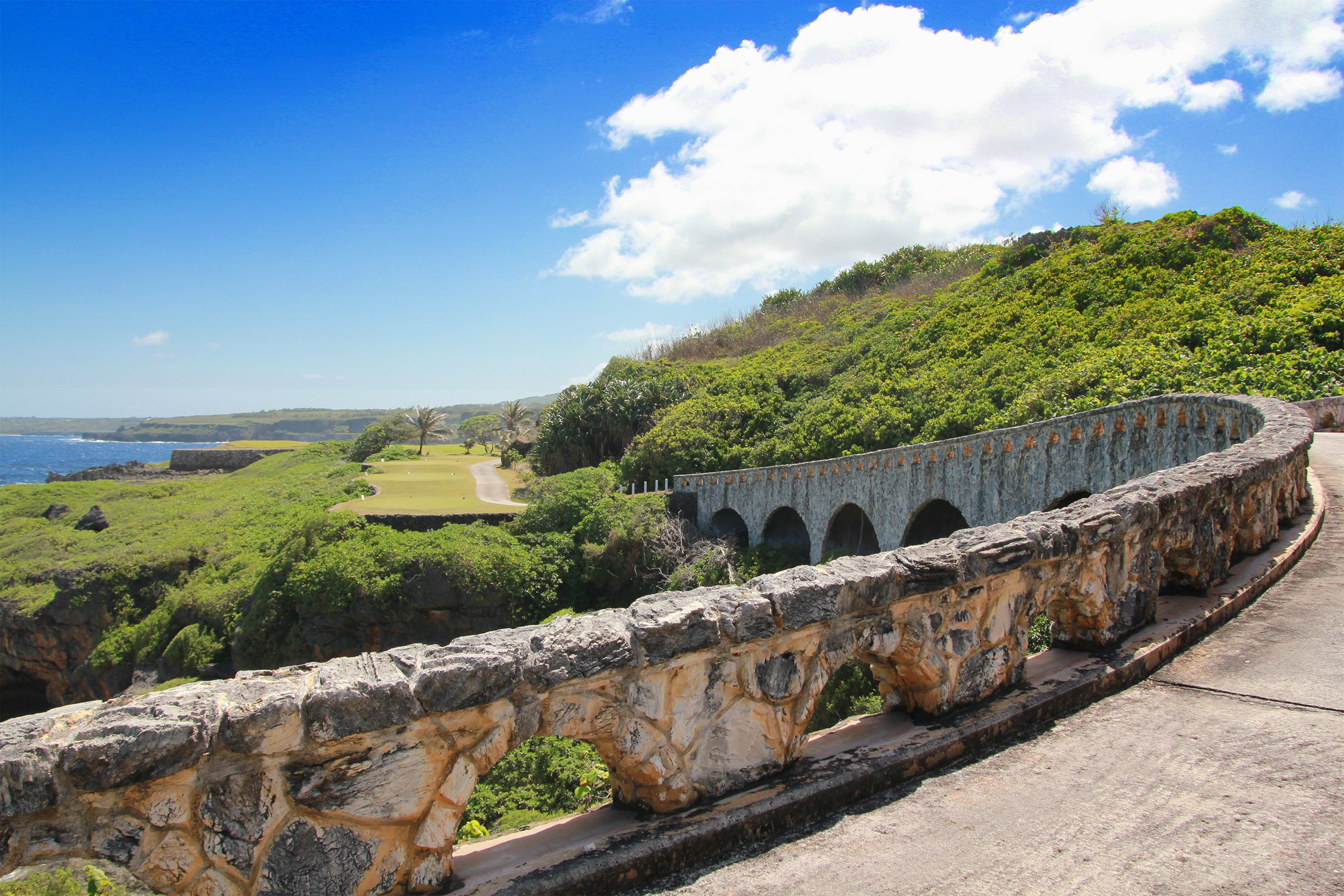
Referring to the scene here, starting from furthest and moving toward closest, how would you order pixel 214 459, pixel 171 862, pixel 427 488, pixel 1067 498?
pixel 214 459 → pixel 427 488 → pixel 1067 498 → pixel 171 862

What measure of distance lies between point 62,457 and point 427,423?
4985 inches

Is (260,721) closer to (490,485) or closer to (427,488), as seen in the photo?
(427,488)

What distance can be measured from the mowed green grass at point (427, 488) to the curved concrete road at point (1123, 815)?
23.4 metres

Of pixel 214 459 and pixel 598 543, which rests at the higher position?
pixel 214 459

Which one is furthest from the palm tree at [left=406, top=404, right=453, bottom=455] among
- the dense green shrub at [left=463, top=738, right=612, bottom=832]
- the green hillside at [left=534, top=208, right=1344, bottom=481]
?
the dense green shrub at [left=463, top=738, right=612, bottom=832]

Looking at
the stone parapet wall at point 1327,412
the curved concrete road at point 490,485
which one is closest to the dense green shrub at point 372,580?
the curved concrete road at point 490,485

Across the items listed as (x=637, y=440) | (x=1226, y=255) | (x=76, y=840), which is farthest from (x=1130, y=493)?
(x=637, y=440)

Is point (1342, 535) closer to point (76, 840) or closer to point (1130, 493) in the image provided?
point (1130, 493)

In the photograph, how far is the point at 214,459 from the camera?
2499 inches

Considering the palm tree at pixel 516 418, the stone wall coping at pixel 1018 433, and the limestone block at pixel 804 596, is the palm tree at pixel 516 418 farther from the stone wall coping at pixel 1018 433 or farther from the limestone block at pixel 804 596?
the limestone block at pixel 804 596

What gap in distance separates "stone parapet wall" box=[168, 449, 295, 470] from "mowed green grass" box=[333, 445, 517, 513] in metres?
22.6

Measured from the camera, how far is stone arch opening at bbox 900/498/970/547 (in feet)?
54.1

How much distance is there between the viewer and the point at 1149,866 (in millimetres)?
2223

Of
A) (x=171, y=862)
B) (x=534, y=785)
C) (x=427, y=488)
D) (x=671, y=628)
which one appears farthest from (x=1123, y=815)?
(x=427, y=488)
